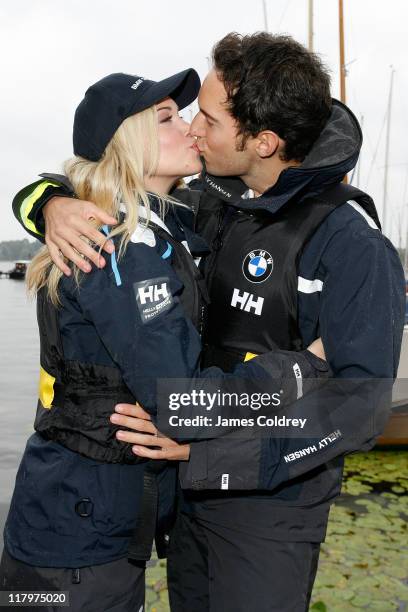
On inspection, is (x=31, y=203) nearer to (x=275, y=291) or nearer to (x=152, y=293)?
(x=152, y=293)

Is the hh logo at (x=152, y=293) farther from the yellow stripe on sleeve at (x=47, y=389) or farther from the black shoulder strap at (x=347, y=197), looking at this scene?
the black shoulder strap at (x=347, y=197)

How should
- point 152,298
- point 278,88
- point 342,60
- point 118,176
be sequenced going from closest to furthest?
point 152,298 < point 118,176 < point 278,88 < point 342,60

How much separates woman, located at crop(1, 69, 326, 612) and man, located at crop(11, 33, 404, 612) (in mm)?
118

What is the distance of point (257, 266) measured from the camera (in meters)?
2.30

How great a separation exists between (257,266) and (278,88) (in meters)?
0.71

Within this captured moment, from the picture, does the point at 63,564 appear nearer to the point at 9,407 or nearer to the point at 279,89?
the point at 279,89

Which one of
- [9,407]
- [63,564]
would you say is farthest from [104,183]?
[9,407]

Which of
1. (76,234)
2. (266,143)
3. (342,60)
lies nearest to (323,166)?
(266,143)

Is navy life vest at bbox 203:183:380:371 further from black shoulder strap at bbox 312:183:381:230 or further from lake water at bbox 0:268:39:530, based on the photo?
lake water at bbox 0:268:39:530

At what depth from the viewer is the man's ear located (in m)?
2.51

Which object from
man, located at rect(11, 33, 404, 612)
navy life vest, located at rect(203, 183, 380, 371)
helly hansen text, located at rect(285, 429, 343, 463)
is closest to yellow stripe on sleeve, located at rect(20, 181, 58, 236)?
man, located at rect(11, 33, 404, 612)

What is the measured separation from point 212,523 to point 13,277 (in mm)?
98105

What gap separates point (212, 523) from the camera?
2.34m

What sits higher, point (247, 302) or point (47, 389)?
point (247, 302)
